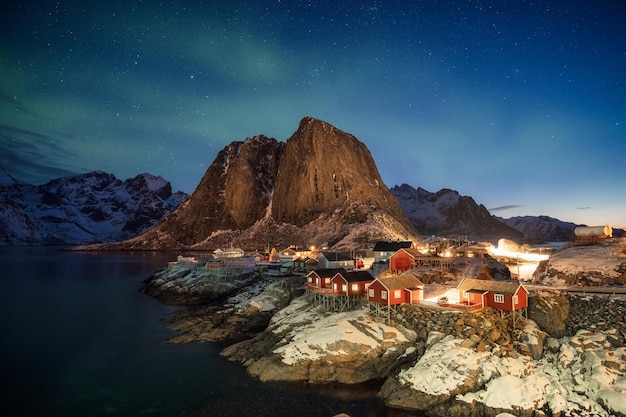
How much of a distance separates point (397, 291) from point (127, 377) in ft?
86.1

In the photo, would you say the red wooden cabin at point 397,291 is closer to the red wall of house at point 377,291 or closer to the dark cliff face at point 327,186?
the red wall of house at point 377,291

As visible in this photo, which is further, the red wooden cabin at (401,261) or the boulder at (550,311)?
the red wooden cabin at (401,261)

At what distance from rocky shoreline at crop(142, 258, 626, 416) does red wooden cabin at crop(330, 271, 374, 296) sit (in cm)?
285

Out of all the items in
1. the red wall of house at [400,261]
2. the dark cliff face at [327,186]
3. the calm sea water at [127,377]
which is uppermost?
the dark cliff face at [327,186]

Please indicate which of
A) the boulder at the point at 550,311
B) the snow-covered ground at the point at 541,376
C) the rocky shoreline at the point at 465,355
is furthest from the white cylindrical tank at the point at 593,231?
the snow-covered ground at the point at 541,376

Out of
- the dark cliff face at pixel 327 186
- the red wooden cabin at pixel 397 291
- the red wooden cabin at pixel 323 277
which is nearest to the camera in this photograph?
the red wooden cabin at pixel 397 291

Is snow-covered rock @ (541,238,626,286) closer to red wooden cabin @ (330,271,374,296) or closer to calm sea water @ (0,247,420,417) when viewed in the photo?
red wooden cabin @ (330,271,374,296)

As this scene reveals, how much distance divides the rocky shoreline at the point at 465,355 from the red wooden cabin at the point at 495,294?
1.16 metres

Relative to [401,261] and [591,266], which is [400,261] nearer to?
[401,261]

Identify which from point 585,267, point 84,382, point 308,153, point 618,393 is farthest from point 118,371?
point 308,153

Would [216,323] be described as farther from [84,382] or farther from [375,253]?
[375,253]

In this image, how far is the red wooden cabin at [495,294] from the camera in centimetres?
3359

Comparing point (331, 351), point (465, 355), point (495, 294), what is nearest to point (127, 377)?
point (331, 351)

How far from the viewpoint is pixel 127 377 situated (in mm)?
33281
